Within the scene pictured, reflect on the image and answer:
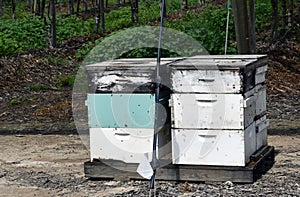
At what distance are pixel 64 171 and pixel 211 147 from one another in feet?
4.17

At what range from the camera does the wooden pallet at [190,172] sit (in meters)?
4.17

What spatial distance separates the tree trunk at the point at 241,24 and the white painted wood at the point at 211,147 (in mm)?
3229

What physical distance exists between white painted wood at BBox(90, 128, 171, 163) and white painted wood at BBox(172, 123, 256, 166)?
5.4 inches

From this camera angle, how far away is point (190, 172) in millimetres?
4242

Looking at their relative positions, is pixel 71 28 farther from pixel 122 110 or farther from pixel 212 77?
pixel 212 77

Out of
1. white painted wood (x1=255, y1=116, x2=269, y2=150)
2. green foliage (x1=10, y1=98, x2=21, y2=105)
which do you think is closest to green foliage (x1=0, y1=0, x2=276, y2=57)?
green foliage (x1=10, y1=98, x2=21, y2=105)

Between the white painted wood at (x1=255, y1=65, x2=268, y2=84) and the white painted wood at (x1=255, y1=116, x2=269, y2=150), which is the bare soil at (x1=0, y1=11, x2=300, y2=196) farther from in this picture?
the white painted wood at (x1=255, y1=65, x2=268, y2=84)

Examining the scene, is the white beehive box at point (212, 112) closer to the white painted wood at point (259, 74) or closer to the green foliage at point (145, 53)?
the white painted wood at point (259, 74)

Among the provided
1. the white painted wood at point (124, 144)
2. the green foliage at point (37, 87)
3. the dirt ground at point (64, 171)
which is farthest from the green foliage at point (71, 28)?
the white painted wood at point (124, 144)

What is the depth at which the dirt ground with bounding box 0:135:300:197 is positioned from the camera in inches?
167

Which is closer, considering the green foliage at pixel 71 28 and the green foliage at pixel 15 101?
the green foliage at pixel 15 101

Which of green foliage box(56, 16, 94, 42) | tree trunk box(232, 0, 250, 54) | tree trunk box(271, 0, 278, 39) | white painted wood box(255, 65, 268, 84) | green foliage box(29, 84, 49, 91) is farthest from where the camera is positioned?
green foliage box(56, 16, 94, 42)

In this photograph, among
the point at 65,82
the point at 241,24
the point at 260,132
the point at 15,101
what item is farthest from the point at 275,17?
the point at 260,132

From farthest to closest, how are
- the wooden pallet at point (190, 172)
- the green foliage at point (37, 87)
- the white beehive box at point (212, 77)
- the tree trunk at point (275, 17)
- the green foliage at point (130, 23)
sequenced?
the tree trunk at point (275, 17) → the green foliage at point (130, 23) → the green foliage at point (37, 87) → the wooden pallet at point (190, 172) → the white beehive box at point (212, 77)
